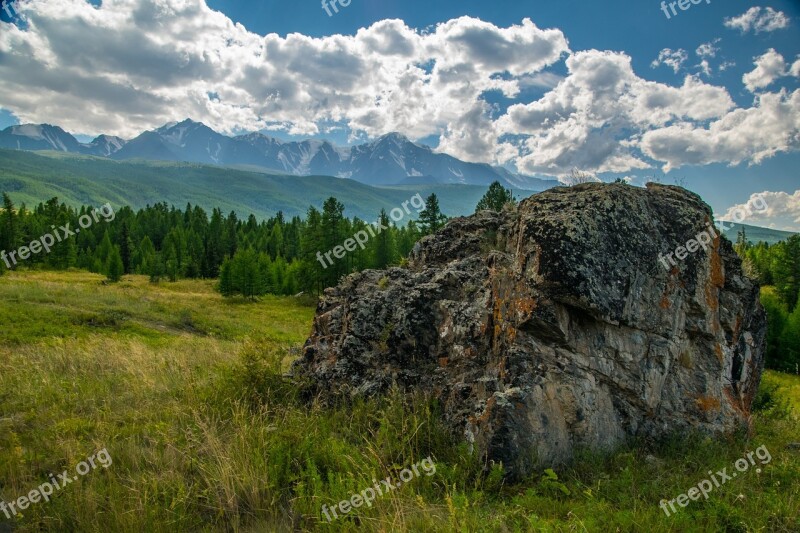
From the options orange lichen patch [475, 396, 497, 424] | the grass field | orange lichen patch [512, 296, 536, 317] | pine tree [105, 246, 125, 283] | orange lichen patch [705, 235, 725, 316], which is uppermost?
orange lichen patch [705, 235, 725, 316]

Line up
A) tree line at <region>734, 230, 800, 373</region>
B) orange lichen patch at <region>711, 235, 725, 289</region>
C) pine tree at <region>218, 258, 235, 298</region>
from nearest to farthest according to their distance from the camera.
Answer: orange lichen patch at <region>711, 235, 725, 289</region> < tree line at <region>734, 230, 800, 373</region> < pine tree at <region>218, 258, 235, 298</region>

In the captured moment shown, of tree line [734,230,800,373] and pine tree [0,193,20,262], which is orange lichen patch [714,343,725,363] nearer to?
tree line [734,230,800,373]

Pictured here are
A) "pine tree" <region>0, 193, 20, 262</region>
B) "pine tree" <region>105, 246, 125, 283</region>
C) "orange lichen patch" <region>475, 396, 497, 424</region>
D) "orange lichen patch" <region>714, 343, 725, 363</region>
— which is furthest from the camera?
"pine tree" <region>0, 193, 20, 262</region>

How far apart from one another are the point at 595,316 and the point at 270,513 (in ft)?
16.4

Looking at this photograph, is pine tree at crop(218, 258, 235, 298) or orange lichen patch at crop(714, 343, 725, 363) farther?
pine tree at crop(218, 258, 235, 298)

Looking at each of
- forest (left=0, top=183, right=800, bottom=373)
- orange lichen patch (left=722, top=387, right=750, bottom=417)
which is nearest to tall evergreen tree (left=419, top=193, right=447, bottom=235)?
forest (left=0, top=183, right=800, bottom=373)

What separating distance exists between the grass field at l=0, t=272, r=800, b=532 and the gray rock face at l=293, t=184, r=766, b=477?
1.47ft

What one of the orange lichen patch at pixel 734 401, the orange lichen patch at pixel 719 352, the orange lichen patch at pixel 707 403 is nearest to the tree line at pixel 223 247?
the orange lichen patch at pixel 719 352

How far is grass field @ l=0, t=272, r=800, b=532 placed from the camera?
14.1ft

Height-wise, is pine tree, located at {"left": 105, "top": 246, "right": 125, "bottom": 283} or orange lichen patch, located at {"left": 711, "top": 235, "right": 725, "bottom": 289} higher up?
orange lichen patch, located at {"left": 711, "top": 235, "right": 725, "bottom": 289}

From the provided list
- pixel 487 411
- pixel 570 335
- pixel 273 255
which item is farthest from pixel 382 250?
pixel 487 411

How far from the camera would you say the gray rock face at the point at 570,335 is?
5809mm

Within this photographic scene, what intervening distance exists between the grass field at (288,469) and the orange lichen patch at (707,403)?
57 centimetres

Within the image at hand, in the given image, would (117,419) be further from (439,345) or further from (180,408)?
(439,345)
